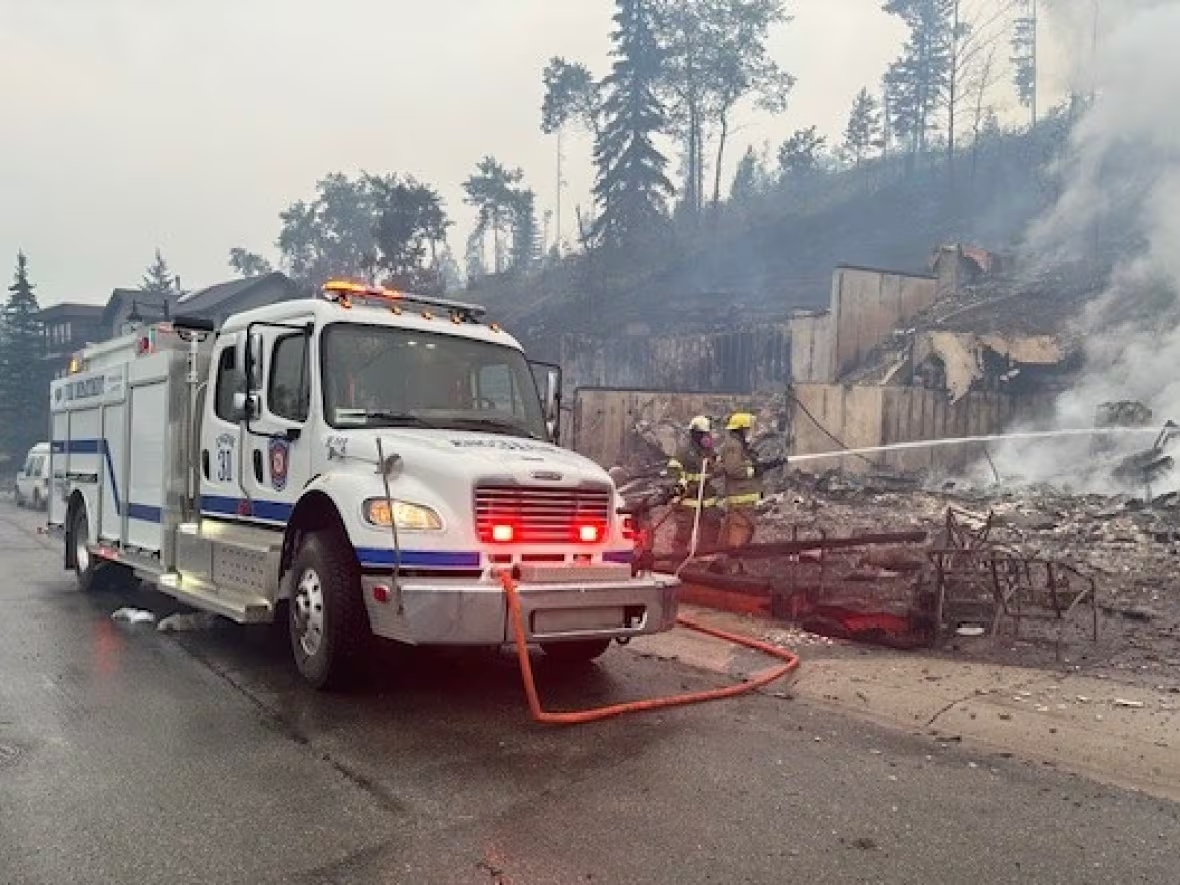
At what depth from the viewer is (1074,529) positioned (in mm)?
13016

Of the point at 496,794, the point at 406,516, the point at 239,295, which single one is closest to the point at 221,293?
the point at 239,295

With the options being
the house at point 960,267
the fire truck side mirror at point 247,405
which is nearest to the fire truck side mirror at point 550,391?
the fire truck side mirror at point 247,405

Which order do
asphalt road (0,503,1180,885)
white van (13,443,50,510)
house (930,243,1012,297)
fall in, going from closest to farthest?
1. asphalt road (0,503,1180,885)
2. white van (13,443,50,510)
3. house (930,243,1012,297)

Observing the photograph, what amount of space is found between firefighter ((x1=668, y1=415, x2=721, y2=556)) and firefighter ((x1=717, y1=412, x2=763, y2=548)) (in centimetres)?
15

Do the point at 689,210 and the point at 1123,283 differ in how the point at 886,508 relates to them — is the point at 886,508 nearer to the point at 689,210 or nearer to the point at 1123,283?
the point at 1123,283

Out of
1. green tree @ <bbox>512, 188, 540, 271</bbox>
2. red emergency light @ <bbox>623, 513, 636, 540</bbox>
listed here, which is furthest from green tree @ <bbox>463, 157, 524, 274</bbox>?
red emergency light @ <bbox>623, 513, 636, 540</bbox>

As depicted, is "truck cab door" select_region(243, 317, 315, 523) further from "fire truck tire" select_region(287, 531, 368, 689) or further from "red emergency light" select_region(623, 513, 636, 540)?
"red emergency light" select_region(623, 513, 636, 540)

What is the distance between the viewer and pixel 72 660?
6727mm

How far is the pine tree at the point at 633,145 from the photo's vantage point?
164 feet

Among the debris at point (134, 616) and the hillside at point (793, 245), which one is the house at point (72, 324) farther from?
the debris at point (134, 616)

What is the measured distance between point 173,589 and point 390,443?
2.84 meters

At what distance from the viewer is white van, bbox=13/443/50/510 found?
86.3ft

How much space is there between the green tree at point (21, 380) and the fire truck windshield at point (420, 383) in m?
45.7

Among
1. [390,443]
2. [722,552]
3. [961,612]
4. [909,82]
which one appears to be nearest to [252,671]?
[390,443]
